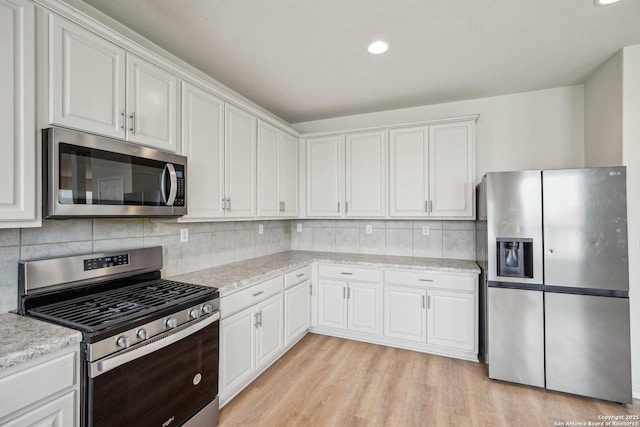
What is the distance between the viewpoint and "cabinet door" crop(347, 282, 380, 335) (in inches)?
123

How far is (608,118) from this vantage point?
8.13 ft

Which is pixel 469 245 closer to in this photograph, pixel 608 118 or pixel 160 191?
pixel 608 118

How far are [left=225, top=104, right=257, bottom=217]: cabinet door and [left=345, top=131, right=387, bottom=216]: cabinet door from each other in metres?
1.17

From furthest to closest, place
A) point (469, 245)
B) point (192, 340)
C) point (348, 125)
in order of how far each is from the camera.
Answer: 1. point (348, 125)
2. point (469, 245)
3. point (192, 340)

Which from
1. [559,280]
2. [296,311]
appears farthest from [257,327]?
[559,280]

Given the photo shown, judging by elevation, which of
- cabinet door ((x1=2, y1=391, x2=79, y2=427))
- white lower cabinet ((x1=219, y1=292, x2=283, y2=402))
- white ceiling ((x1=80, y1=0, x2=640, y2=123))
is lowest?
white lower cabinet ((x1=219, y1=292, x2=283, y2=402))

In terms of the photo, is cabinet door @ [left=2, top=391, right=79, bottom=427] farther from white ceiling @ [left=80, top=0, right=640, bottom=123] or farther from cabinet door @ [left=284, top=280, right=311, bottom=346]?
white ceiling @ [left=80, top=0, right=640, bottom=123]

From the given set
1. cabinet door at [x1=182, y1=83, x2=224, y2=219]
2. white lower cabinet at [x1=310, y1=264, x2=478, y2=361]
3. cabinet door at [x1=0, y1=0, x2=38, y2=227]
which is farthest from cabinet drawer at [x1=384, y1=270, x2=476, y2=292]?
cabinet door at [x1=0, y1=0, x2=38, y2=227]

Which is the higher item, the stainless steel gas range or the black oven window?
the black oven window

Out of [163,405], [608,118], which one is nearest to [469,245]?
[608,118]

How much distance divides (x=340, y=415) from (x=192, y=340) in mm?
1134

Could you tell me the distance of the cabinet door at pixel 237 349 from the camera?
206 cm

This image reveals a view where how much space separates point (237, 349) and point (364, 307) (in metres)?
1.44

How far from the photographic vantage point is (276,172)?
127 inches
